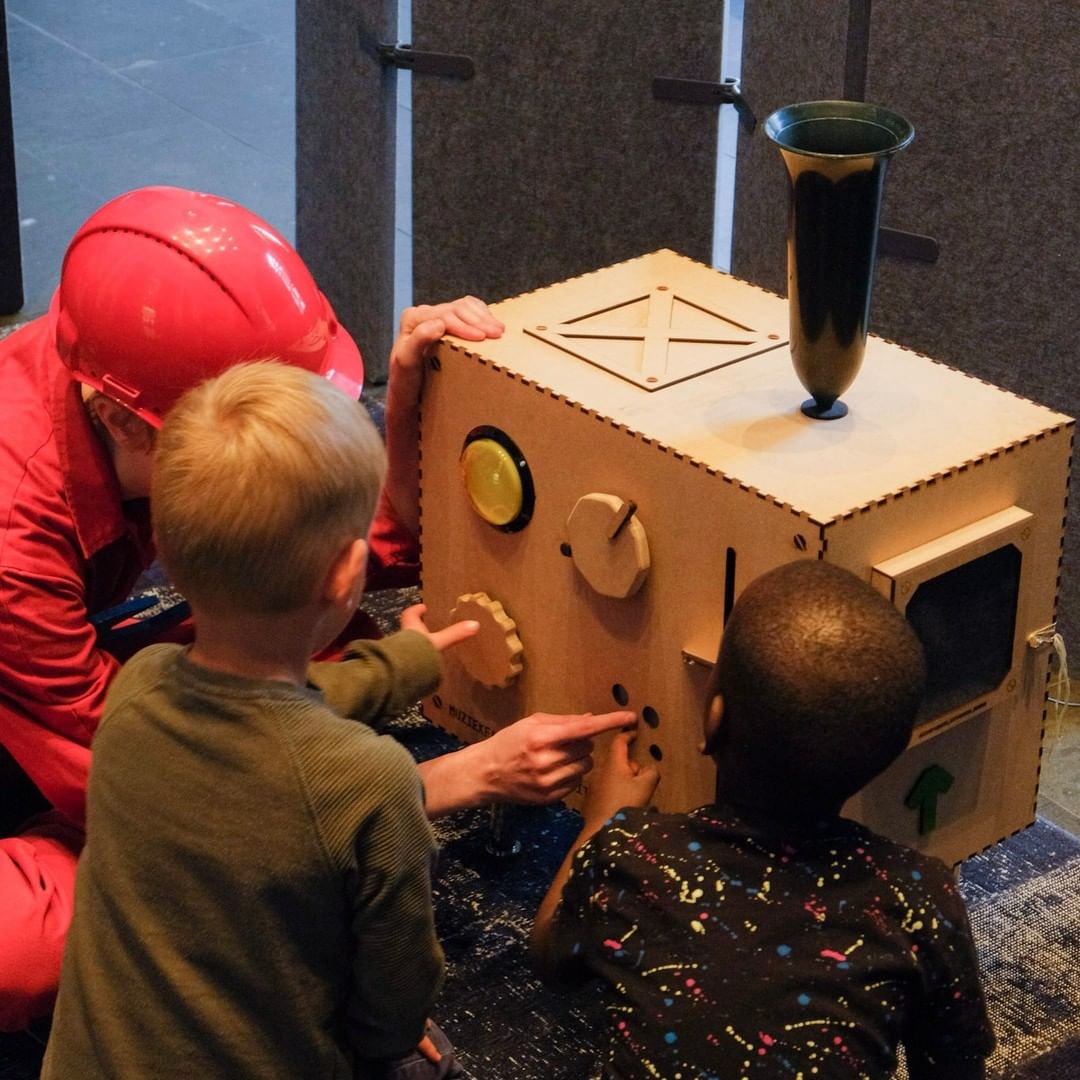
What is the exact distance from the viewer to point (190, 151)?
405 cm

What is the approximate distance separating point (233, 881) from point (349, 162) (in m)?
2.01

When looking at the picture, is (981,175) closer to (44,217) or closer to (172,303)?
(172,303)

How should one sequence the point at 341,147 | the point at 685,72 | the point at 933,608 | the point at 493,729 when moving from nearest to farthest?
the point at 933,608, the point at 493,729, the point at 685,72, the point at 341,147

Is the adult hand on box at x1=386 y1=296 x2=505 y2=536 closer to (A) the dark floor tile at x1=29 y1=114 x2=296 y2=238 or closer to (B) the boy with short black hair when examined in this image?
(B) the boy with short black hair

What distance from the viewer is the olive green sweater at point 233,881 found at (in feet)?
3.61

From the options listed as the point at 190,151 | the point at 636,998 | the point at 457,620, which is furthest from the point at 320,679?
the point at 190,151

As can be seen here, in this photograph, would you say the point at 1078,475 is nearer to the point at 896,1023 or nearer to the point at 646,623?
the point at 646,623

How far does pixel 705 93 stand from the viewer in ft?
8.52

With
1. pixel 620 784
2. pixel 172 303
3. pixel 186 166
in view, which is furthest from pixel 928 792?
pixel 186 166

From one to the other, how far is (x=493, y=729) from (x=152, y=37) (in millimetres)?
3612

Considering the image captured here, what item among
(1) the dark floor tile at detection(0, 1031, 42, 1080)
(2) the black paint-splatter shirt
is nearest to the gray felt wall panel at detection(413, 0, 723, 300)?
(1) the dark floor tile at detection(0, 1031, 42, 1080)

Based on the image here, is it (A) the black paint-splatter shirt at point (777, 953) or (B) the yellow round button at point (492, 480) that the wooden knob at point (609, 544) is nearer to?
(B) the yellow round button at point (492, 480)

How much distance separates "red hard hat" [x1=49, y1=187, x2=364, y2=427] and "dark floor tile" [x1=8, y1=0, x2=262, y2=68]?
3260mm

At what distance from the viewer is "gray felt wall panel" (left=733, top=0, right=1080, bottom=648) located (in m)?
2.15
